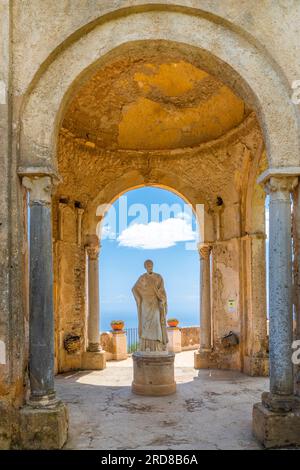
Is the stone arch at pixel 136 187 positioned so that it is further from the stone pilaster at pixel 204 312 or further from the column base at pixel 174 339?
the column base at pixel 174 339

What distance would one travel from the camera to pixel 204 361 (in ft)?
36.8

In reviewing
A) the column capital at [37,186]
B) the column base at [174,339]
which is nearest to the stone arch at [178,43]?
the column capital at [37,186]

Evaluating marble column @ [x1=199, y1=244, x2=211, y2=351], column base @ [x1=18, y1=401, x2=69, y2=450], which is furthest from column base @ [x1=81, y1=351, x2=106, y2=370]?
column base @ [x1=18, y1=401, x2=69, y2=450]

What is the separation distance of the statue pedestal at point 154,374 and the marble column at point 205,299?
293 cm

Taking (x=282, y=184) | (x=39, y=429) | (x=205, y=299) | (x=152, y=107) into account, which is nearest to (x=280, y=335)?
(x=282, y=184)

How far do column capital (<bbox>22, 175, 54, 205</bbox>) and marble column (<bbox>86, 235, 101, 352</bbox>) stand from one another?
5.82 meters

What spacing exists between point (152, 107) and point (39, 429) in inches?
334

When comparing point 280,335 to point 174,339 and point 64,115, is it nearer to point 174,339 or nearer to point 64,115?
point 64,115

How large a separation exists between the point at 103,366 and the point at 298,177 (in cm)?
734

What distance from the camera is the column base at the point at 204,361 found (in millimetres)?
11173

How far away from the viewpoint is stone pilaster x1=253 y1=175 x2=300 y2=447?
5.45 m

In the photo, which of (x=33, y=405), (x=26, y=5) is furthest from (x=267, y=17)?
(x=33, y=405)

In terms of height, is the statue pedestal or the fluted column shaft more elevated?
the fluted column shaft

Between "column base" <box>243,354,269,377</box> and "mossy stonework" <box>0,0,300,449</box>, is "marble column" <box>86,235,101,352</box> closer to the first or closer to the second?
"column base" <box>243,354,269,377</box>
